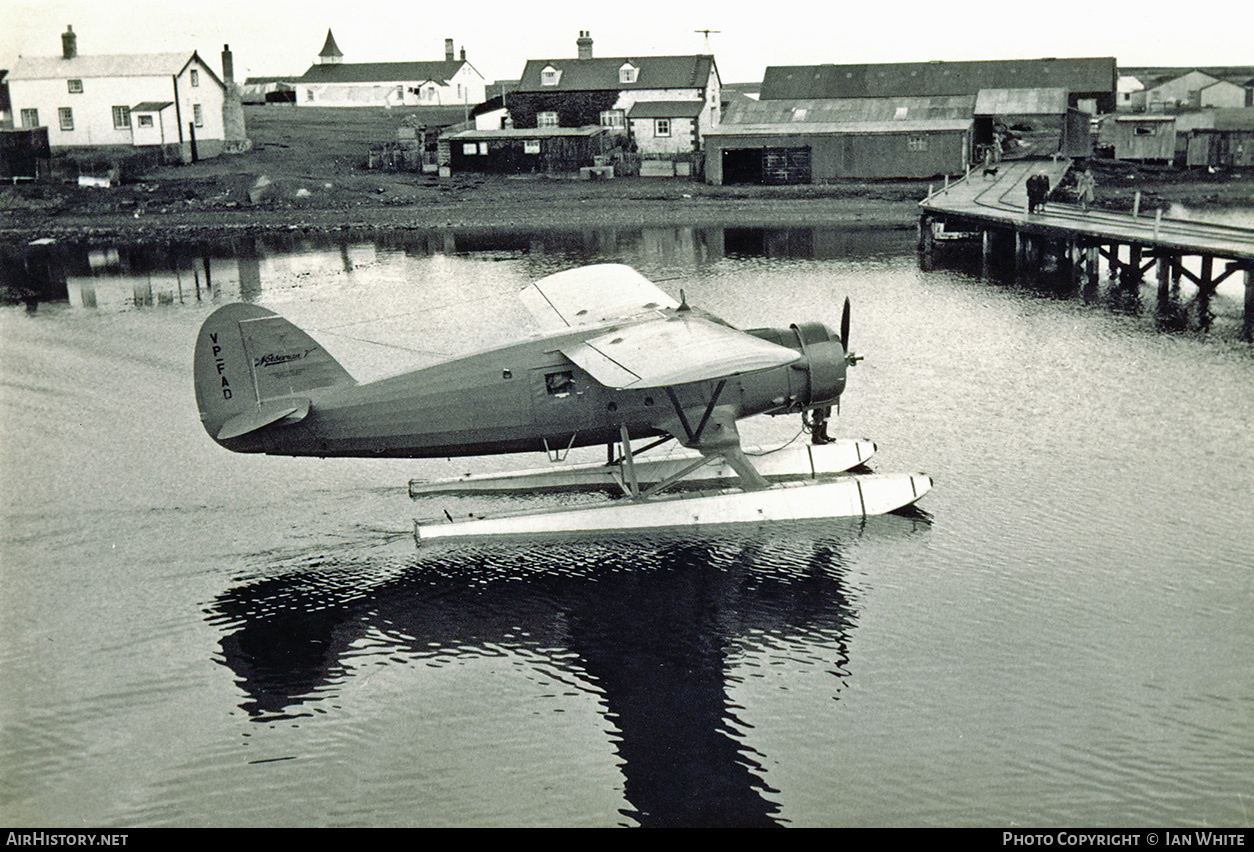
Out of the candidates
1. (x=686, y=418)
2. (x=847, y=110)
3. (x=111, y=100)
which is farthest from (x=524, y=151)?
(x=686, y=418)

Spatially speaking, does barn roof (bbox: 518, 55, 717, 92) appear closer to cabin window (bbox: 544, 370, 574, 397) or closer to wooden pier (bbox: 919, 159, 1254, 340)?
wooden pier (bbox: 919, 159, 1254, 340)

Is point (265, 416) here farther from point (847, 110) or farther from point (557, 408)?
point (847, 110)

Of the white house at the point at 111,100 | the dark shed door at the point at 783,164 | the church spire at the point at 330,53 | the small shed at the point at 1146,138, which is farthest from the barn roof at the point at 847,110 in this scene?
the church spire at the point at 330,53

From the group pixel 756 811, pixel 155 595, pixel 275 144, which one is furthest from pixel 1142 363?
pixel 275 144

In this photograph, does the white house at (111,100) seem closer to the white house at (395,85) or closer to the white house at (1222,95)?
the white house at (395,85)

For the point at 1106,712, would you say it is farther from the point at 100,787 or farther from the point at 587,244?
the point at 587,244

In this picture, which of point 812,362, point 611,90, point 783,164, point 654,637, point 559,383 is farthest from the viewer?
point 611,90

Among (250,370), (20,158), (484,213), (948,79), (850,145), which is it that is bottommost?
(250,370)
